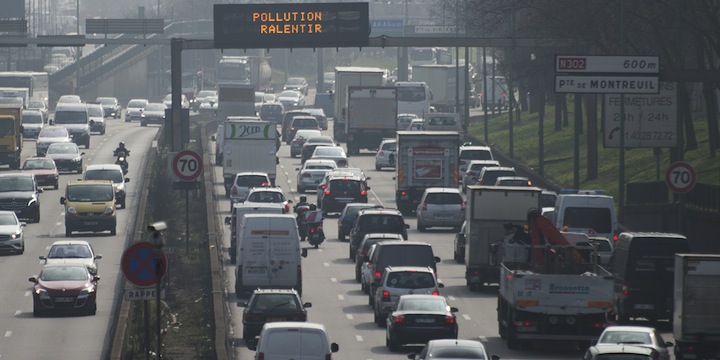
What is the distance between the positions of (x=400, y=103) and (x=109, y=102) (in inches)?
1101

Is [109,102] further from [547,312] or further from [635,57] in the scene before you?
[547,312]

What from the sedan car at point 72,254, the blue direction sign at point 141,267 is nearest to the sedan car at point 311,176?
the sedan car at point 72,254

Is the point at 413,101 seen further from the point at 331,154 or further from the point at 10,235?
the point at 10,235

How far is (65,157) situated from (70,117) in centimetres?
1514

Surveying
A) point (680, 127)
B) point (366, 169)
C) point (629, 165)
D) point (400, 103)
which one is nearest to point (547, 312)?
point (680, 127)

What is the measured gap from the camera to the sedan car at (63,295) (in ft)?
129

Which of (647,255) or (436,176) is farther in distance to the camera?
(436,176)

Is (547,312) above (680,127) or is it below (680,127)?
below

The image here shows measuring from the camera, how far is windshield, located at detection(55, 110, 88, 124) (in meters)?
90.4

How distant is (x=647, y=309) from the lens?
3681 cm

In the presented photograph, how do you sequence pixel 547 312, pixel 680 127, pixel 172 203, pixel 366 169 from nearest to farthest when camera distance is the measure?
pixel 547 312 < pixel 680 127 < pixel 172 203 < pixel 366 169

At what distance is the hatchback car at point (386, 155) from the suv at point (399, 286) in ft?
134

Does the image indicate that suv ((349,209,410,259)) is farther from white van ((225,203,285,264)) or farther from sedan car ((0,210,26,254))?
sedan car ((0,210,26,254))

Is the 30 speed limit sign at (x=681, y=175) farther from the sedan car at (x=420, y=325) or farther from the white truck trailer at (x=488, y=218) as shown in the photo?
the sedan car at (x=420, y=325)
